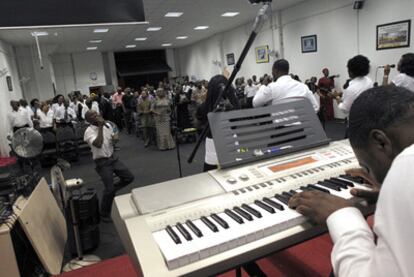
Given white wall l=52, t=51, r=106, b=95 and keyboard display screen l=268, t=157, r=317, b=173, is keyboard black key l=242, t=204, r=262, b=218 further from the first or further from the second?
white wall l=52, t=51, r=106, b=95

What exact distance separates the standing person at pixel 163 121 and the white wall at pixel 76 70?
13069 mm

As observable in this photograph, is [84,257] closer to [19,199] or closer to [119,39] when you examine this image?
[19,199]

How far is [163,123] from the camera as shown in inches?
295

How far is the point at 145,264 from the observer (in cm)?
96

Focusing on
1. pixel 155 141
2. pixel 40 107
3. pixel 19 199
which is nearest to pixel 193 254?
pixel 19 199

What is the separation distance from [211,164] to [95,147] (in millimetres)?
1667

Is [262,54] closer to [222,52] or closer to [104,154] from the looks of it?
[222,52]

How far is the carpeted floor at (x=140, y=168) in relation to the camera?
136 inches

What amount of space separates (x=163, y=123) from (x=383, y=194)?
6.91m

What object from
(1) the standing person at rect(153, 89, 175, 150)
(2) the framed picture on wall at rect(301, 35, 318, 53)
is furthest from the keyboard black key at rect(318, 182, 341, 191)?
(2) the framed picture on wall at rect(301, 35, 318, 53)

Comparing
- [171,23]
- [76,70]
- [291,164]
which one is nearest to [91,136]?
[291,164]

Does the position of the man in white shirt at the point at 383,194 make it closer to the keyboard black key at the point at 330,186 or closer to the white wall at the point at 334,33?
the keyboard black key at the point at 330,186

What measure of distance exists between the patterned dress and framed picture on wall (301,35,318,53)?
5.08 m

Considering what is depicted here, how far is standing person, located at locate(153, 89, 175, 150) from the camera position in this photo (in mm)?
7371
